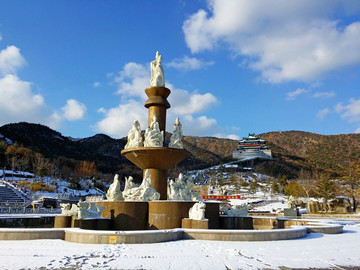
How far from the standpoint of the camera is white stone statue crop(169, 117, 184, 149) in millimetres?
16805

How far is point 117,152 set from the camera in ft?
417

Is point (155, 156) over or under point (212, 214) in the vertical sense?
over

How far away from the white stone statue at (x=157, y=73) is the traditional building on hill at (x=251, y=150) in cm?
10871

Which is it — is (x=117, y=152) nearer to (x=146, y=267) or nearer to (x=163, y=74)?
(x=163, y=74)

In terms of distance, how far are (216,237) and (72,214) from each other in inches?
276

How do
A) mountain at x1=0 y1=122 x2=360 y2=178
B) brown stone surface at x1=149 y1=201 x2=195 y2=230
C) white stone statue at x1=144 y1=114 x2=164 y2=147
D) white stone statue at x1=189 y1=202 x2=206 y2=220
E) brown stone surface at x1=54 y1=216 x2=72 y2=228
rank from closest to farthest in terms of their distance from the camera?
1. white stone statue at x1=189 y1=202 x2=206 y2=220
2. brown stone surface at x1=149 y1=201 x2=195 y2=230
3. brown stone surface at x1=54 y1=216 x2=72 y2=228
4. white stone statue at x1=144 y1=114 x2=164 y2=147
5. mountain at x1=0 y1=122 x2=360 y2=178

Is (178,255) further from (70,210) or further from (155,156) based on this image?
(155,156)

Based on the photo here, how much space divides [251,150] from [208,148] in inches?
2252

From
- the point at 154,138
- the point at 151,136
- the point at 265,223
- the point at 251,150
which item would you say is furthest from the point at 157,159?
the point at 251,150

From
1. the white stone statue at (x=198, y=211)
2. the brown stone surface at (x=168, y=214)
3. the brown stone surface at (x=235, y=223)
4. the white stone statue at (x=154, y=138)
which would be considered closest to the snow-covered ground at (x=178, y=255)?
the white stone statue at (x=198, y=211)

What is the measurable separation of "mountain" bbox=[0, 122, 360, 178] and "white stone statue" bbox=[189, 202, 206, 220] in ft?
195

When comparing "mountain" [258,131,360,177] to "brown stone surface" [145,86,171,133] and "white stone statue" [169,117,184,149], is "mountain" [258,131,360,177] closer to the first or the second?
"white stone statue" [169,117,184,149]

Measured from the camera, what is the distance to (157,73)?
1767cm

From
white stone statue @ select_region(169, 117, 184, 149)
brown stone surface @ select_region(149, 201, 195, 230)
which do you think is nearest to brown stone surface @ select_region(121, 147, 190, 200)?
white stone statue @ select_region(169, 117, 184, 149)
